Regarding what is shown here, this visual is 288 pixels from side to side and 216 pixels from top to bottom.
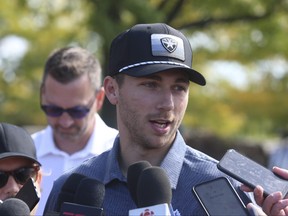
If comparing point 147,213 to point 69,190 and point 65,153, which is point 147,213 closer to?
point 69,190

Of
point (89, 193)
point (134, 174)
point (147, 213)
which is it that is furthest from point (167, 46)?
point (147, 213)

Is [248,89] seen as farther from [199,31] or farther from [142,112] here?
[142,112]

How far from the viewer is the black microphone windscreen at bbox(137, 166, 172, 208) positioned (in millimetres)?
3178

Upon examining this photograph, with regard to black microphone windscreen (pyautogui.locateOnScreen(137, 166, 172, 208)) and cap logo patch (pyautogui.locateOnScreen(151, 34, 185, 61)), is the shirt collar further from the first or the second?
black microphone windscreen (pyautogui.locateOnScreen(137, 166, 172, 208))

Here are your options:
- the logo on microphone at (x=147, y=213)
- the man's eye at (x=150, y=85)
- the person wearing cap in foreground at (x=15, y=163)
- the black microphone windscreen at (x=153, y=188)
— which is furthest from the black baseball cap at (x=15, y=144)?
the logo on microphone at (x=147, y=213)

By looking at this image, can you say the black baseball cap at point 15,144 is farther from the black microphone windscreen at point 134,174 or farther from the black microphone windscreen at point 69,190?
the black microphone windscreen at point 134,174

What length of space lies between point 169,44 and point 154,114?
363 millimetres

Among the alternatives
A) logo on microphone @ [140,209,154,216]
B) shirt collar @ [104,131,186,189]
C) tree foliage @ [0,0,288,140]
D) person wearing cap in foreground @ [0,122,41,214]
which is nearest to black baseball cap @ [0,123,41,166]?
person wearing cap in foreground @ [0,122,41,214]

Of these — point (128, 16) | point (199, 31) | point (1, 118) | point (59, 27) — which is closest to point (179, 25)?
point (199, 31)

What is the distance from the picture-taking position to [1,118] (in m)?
22.2

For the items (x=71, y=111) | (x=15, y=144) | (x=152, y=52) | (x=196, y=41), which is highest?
(x=152, y=52)

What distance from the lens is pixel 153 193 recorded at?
320 cm

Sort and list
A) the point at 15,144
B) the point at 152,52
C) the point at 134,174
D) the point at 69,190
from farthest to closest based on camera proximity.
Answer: the point at 15,144
the point at 152,52
the point at 69,190
the point at 134,174

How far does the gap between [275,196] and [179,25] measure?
1238cm
